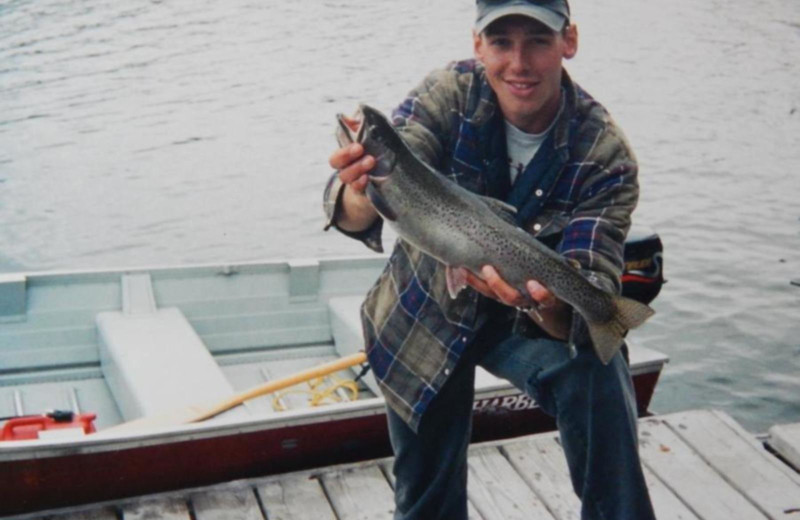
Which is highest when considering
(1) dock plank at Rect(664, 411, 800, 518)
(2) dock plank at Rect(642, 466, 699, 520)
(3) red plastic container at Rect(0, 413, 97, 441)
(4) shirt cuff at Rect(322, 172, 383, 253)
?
(4) shirt cuff at Rect(322, 172, 383, 253)

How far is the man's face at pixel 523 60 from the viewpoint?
9.96ft

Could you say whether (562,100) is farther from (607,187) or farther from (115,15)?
(115,15)

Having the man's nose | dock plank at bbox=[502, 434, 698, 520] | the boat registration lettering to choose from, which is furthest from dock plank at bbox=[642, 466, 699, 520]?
the man's nose

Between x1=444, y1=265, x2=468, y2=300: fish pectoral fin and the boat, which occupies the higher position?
x1=444, y1=265, x2=468, y2=300: fish pectoral fin

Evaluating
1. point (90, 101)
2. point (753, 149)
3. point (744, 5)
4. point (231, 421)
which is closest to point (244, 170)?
point (90, 101)

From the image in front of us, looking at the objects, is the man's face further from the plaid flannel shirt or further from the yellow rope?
the yellow rope

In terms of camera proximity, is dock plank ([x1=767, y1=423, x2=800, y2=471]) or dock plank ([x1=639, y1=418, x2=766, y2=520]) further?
dock plank ([x1=767, y1=423, x2=800, y2=471])

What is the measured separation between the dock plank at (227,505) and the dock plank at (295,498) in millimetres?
55

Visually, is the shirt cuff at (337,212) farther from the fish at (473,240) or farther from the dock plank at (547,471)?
the dock plank at (547,471)

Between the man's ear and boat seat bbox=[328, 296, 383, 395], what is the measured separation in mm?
3505

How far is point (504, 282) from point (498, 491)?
7.19 feet

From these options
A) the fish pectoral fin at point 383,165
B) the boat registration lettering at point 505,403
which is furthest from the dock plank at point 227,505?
the fish pectoral fin at point 383,165

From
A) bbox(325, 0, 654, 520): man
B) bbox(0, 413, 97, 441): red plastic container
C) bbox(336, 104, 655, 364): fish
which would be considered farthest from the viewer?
bbox(0, 413, 97, 441): red plastic container

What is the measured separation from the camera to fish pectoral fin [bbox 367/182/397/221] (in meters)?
2.79
